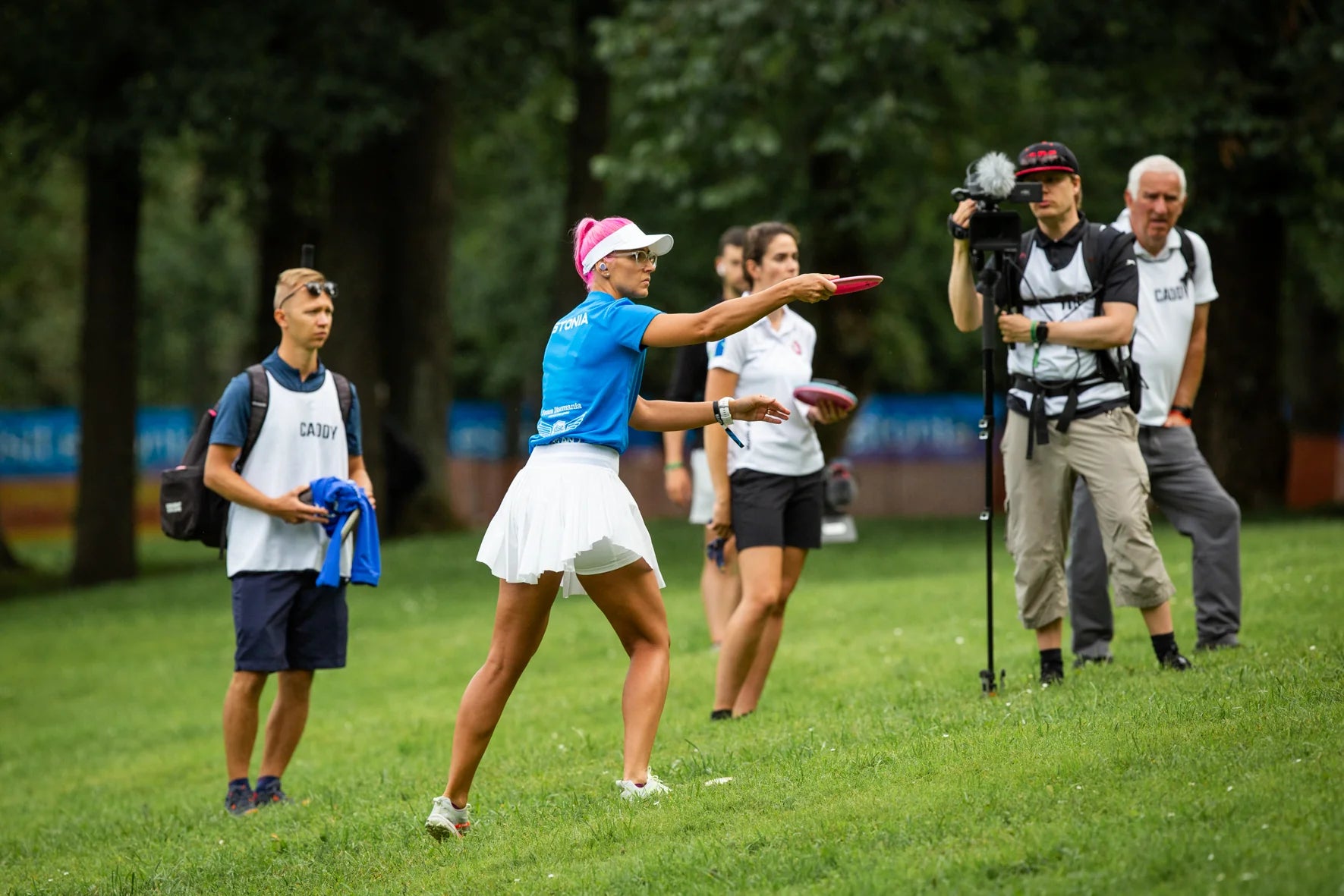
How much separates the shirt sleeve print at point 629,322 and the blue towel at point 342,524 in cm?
253

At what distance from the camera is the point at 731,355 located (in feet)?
26.2

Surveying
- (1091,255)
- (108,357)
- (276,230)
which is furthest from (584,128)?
(1091,255)

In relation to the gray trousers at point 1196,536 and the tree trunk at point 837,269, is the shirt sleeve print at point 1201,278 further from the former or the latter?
the tree trunk at point 837,269

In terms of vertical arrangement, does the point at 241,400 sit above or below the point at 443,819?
above

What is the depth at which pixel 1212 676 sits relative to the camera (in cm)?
691

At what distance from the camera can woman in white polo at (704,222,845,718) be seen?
309 inches

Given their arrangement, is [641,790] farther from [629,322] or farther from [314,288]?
[314,288]

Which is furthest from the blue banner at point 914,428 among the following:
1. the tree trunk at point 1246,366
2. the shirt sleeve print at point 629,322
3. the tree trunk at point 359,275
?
the shirt sleeve print at point 629,322

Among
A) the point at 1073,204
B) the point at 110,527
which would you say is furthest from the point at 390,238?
the point at 1073,204

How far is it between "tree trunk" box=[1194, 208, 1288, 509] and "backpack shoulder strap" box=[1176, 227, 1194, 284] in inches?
490

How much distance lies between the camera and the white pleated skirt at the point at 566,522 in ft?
18.7

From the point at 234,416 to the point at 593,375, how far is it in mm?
2660

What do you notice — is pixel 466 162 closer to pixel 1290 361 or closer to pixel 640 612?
pixel 1290 361

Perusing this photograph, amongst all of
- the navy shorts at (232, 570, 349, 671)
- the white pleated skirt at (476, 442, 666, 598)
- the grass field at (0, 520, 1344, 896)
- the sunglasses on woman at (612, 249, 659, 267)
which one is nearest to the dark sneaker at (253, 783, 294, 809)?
the grass field at (0, 520, 1344, 896)
